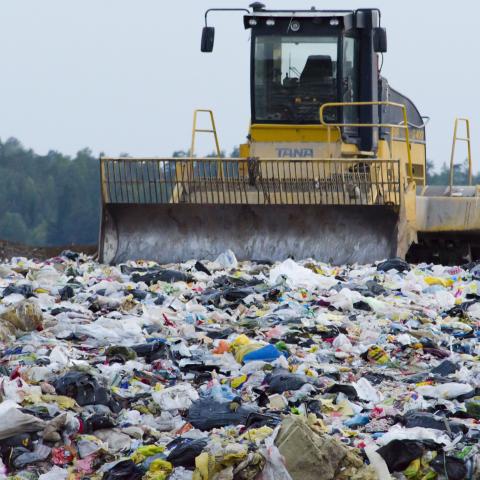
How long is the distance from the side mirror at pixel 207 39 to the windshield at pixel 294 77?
0.56m

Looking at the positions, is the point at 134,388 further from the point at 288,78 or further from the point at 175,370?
the point at 288,78

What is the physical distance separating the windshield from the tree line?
168 feet

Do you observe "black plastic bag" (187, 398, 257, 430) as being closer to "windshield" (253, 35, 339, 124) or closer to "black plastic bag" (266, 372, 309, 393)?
"black plastic bag" (266, 372, 309, 393)

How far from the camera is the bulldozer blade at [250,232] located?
13.1 meters

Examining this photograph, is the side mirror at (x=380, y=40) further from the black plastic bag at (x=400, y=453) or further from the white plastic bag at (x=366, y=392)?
the black plastic bag at (x=400, y=453)

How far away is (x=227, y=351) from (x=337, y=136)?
618cm

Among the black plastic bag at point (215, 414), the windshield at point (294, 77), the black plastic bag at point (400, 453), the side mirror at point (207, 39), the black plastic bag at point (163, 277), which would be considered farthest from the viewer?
the windshield at point (294, 77)

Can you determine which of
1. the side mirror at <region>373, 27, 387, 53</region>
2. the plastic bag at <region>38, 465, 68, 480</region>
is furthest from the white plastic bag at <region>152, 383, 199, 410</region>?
the side mirror at <region>373, 27, 387, 53</region>

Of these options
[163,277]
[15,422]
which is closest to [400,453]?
[15,422]

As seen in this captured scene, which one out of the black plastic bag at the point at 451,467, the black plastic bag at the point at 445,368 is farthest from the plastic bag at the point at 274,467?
the black plastic bag at the point at 445,368

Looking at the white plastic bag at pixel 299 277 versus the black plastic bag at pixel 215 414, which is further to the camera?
the white plastic bag at pixel 299 277

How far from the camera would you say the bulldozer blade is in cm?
1310

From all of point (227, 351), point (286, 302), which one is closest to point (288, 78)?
point (286, 302)

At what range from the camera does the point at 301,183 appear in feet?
44.6
